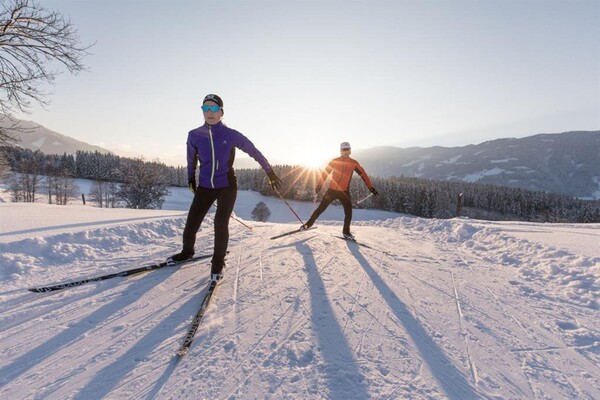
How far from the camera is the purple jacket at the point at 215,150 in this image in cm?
487

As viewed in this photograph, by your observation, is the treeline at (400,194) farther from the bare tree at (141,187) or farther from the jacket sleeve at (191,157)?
the jacket sleeve at (191,157)

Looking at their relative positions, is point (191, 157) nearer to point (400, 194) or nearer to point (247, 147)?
point (247, 147)

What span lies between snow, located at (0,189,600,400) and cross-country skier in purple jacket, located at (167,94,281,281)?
2.37ft

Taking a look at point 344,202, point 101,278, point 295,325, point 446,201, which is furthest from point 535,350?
point 446,201

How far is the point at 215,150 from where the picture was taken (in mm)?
4867

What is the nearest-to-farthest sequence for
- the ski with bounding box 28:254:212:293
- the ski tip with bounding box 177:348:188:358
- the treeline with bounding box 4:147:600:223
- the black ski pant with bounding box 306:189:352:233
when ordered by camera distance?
the ski tip with bounding box 177:348:188:358 → the ski with bounding box 28:254:212:293 → the black ski pant with bounding box 306:189:352:233 → the treeline with bounding box 4:147:600:223

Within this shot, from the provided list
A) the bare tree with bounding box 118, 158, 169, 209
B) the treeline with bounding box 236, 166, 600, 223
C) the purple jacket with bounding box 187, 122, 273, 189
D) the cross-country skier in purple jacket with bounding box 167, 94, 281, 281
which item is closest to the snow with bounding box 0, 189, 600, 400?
the cross-country skier in purple jacket with bounding box 167, 94, 281, 281

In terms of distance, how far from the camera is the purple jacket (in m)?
4.87

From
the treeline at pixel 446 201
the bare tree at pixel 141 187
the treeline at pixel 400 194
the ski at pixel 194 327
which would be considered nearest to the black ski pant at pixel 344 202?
the ski at pixel 194 327

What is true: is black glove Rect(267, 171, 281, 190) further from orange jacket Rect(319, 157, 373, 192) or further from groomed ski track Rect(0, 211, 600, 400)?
orange jacket Rect(319, 157, 373, 192)

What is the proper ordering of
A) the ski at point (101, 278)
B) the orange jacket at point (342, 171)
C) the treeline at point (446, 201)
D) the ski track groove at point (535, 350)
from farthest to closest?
the treeline at point (446, 201), the orange jacket at point (342, 171), the ski at point (101, 278), the ski track groove at point (535, 350)

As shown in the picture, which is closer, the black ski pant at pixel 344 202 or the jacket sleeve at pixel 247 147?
the jacket sleeve at pixel 247 147

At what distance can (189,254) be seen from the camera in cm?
534

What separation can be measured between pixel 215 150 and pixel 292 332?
3089 mm
